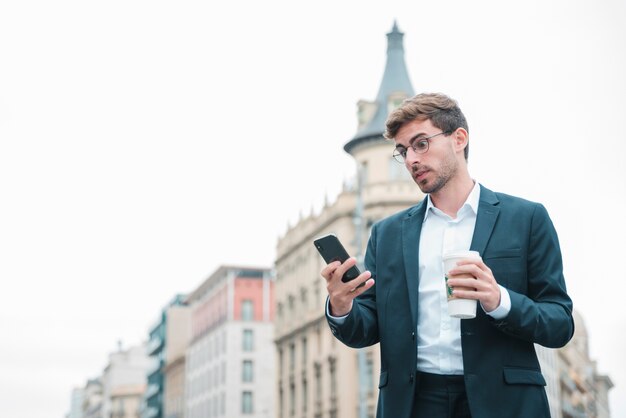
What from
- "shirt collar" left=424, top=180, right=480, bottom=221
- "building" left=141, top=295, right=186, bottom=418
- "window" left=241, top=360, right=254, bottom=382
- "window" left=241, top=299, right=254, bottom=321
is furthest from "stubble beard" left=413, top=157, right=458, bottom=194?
"building" left=141, top=295, right=186, bottom=418

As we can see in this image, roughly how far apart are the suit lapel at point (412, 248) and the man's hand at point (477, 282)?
39 centimetres

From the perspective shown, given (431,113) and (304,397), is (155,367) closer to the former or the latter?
(304,397)

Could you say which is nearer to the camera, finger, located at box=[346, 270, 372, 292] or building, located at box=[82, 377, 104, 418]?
finger, located at box=[346, 270, 372, 292]

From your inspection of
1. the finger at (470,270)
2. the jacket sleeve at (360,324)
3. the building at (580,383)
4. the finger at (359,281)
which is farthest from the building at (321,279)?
the finger at (470,270)

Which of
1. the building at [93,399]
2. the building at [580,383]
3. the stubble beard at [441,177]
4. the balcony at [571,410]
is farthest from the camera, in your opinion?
the building at [93,399]

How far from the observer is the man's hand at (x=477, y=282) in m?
3.10

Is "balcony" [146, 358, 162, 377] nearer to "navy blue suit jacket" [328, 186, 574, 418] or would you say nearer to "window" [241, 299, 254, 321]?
"window" [241, 299, 254, 321]

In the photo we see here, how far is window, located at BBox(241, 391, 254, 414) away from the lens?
245 ft

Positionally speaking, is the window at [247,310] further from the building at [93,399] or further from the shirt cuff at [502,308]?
the shirt cuff at [502,308]

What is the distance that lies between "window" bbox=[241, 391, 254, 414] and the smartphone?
7302 centimetres

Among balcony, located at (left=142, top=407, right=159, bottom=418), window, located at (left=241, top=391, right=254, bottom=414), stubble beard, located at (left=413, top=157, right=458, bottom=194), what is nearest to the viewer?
stubble beard, located at (left=413, top=157, right=458, bottom=194)

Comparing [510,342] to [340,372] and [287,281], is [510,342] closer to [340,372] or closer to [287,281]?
[340,372]

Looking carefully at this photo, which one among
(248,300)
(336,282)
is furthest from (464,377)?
(248,300)

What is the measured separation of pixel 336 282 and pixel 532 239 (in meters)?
0.74
